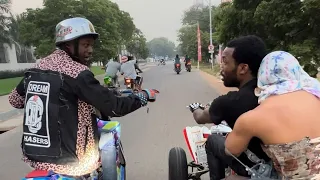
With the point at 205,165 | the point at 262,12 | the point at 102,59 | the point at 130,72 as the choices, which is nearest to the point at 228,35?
the point at 262,12

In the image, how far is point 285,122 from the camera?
1934 mm

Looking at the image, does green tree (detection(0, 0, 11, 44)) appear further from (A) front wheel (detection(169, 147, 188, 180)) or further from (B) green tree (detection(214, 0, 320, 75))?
(A) front wheel (detection(169, 147, 188, 180))

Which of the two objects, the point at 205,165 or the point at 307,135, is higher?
the point at 307,135

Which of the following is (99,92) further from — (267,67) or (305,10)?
(305,10)

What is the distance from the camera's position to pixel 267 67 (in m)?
2.10

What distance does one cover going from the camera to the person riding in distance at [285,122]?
76.3 inches

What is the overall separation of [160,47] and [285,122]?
524ft

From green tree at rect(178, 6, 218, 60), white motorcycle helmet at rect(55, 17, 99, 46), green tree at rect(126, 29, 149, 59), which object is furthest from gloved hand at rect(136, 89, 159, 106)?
green tree at rect(126, 29, 149, 59)

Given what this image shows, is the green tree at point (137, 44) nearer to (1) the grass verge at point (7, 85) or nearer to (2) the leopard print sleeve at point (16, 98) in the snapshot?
(1) the grass verge at point (7, 85)

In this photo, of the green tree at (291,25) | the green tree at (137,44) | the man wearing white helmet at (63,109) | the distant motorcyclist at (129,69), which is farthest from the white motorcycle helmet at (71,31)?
the green tree at (137,44)

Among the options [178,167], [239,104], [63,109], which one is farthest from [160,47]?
[63,109]

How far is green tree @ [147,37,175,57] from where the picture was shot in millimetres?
159100

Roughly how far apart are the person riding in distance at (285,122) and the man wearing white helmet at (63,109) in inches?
32.4

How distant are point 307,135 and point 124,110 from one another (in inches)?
42.6
